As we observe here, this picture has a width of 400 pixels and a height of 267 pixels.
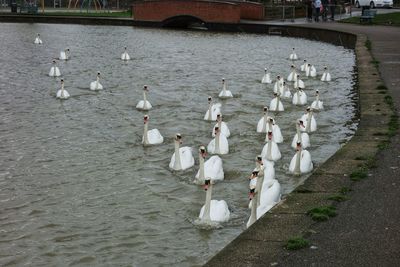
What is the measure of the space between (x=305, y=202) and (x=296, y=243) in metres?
1.43

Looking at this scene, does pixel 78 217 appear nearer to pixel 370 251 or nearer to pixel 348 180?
pixel 348 180

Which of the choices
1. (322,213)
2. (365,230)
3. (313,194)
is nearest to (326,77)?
(313,194)

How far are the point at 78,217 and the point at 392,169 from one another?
4.43 metres

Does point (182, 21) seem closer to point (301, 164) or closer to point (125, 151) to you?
point (125, 151)


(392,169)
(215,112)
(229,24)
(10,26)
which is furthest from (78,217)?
(10,26)

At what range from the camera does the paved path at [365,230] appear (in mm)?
5852

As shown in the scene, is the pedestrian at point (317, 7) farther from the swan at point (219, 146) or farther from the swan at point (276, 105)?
the swan at point (219, 146)

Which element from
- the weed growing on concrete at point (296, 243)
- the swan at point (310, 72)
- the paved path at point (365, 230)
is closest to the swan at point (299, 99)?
the swan at point (310, 72)

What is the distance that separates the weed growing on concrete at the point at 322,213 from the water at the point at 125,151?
1477 millimetres

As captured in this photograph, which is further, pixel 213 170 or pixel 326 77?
pixel 326 77

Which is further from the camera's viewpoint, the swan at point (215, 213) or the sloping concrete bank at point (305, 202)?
the swan at point (215, 213)

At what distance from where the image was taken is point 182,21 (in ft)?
159

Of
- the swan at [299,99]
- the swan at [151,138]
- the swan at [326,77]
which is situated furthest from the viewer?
the swan at [326,77]

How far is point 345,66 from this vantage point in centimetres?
2541
